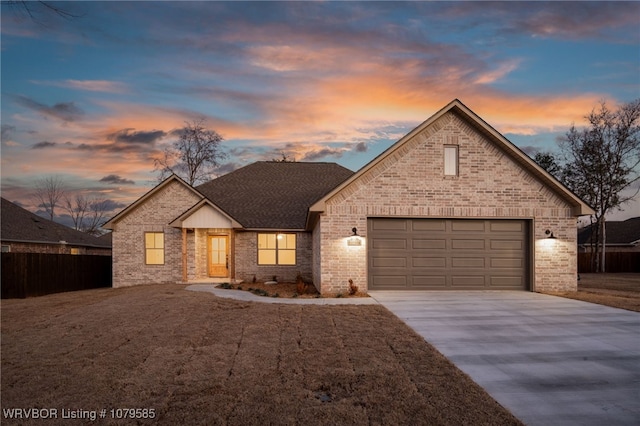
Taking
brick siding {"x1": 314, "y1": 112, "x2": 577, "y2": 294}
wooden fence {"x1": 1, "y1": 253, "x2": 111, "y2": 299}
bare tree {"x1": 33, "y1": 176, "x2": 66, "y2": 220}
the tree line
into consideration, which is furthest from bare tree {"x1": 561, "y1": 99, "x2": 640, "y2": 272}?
bare tree {"x1": 33, "y1": 176, "x2": 66, "y2": 220}

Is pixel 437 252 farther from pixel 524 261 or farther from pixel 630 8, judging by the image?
pixel 630 8

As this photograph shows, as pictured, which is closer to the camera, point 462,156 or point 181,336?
point 181,336

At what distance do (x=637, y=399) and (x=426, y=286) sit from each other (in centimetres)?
957

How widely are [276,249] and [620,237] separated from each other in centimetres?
4044

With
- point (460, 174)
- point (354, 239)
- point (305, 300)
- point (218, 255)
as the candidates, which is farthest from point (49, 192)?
point (460, 174)

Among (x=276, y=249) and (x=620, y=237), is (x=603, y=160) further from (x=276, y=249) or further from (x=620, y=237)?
(x=276, y=249)

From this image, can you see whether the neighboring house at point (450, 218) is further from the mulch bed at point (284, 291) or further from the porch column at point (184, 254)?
the porch column at point (184, 254)

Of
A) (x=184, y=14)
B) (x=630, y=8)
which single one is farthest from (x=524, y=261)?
(x=184, y=14)

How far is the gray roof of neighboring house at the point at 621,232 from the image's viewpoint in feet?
136

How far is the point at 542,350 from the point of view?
761 cm

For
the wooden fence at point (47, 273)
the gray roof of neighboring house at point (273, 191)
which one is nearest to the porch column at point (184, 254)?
the gray roof of neighboring house at point (273, 191)

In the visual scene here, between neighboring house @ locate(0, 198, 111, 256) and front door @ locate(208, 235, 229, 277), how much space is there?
1133 centimetres

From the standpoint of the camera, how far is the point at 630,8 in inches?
598

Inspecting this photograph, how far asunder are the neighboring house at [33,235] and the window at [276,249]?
46.1 ft
